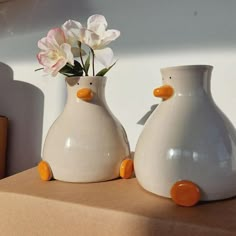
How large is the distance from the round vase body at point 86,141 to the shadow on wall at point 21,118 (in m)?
0.31

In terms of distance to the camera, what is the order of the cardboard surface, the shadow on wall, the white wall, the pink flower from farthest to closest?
the shadow on wall < the white wall < the pink flower < the cardboard surface

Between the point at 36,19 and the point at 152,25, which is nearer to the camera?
the point at 152,25

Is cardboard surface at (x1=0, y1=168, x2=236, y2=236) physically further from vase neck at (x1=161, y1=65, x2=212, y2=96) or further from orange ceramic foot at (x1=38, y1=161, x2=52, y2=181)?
vase neck at (x1=161, y1=65, x2=212, y2=96)

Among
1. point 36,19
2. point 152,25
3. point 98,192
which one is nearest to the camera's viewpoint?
point 98,192

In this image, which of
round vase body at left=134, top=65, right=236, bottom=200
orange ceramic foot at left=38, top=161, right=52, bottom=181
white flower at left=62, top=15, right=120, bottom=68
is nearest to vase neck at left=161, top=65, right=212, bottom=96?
round vase body at left=134, top=65, right=236, bottom=200

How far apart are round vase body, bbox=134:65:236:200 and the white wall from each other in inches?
8.6

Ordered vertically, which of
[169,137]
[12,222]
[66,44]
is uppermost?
[66,44]

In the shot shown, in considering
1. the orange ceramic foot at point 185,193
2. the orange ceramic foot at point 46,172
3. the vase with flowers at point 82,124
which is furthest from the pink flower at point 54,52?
the orange ceramic foot at point 185,193

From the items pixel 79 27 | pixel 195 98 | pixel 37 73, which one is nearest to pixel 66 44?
pixel 79 27

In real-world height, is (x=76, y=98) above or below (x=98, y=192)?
above

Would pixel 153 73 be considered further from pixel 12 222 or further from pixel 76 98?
pixel 12 222

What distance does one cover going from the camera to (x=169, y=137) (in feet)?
1.31

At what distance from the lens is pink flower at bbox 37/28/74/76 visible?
48 cm

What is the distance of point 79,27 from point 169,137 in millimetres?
255
